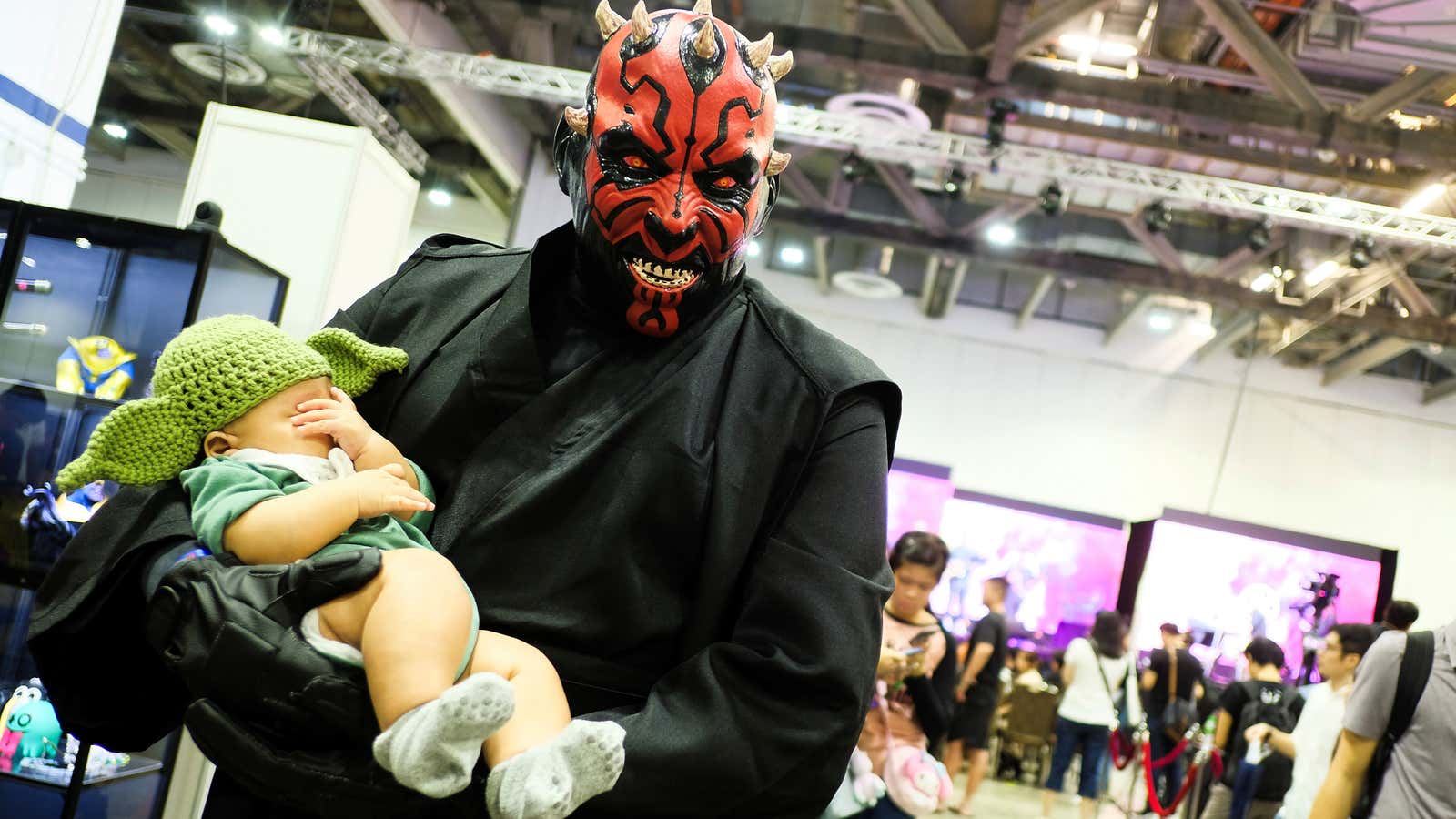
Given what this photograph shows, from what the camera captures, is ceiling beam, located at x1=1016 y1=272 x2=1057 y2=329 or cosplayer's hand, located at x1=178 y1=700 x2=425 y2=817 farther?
ceiling beam, located at x1=1016 y1=272 x2=1057 y2=329

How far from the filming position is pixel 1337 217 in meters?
8.42

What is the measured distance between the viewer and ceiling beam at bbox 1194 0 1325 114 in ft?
21.9

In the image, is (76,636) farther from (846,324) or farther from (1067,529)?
(846,324)

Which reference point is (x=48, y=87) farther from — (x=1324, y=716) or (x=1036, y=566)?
(x=1036, y=566)

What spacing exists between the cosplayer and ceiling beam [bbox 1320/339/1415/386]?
38.5 ft

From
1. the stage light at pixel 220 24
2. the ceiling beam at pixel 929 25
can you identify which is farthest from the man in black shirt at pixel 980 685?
the stage light at pixel 220 24

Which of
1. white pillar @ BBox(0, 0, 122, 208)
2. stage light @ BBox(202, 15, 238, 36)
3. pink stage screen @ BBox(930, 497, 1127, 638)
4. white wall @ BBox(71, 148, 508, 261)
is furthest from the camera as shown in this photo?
white wall @ BBox(71, 148, 508, 261)

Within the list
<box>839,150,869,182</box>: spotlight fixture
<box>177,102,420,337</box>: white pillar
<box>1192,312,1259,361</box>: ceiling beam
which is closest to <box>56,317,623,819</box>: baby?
<box>177,102,420,337</box>: white pillar

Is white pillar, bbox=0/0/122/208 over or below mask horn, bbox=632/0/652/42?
over

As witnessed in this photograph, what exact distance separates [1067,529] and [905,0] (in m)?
4.74

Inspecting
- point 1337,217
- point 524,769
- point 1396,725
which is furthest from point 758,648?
point 1337,217

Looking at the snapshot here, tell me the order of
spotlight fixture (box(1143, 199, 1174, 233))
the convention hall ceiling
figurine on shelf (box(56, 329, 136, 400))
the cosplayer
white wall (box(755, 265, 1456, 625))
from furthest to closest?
1. white wall (box(755, 265, 1456, 625))
2. spotlight fixture (box(1143, 199, 1174, 233))
3. the convention hall ceiling
4. figurine on shelf (box(56, 329, 136, 400))
5. the cosplayer

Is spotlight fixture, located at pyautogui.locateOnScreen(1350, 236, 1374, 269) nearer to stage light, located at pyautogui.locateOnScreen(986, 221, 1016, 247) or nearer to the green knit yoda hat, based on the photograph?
stage light, located at pyautogui.locateOnScreen(986, 221, 1016, 247)

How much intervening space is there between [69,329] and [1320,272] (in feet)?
34.0
